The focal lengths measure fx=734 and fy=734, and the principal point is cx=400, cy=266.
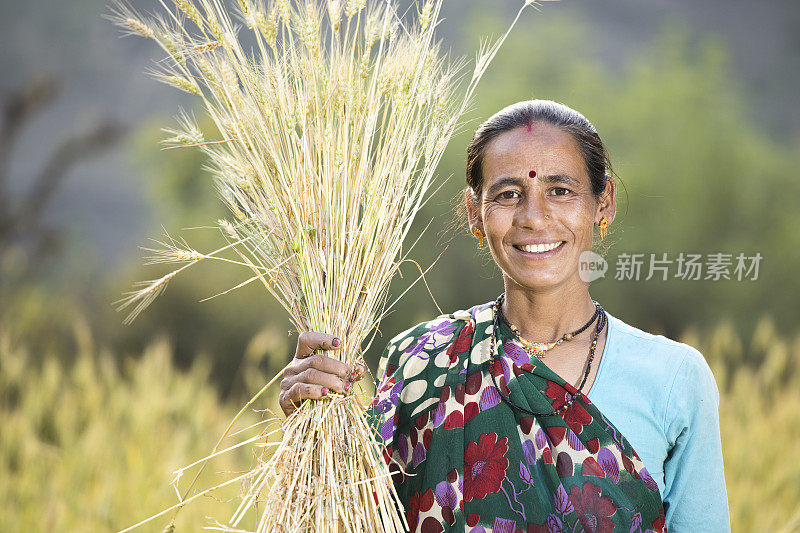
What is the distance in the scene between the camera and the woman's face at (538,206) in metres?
1.51

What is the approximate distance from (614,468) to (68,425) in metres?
2.76

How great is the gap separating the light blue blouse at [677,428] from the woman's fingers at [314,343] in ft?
1.88

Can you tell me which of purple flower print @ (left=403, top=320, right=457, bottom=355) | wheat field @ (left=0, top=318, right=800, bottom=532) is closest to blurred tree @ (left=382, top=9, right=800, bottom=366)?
wheat field @ (left=0, top=318, right=800, bottom=532)

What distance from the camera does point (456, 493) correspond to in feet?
4.84

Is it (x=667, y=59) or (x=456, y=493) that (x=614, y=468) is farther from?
(x=667, y=59)

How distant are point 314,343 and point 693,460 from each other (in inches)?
31.1

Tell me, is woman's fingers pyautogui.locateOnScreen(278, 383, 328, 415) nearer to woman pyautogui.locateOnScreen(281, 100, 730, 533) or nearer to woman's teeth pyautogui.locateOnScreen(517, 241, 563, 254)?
woman pyautogui.locateOnScreen(281, 100, 730, 533)

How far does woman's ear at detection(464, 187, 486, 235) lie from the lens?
168 centimetres

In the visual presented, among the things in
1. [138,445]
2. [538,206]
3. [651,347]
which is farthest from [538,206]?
[138,445]

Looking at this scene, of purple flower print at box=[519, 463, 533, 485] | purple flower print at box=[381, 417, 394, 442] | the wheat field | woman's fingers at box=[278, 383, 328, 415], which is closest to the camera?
woman's fingers at box=[278, 383, 328, 415]

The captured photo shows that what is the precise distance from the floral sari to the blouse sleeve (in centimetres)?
6

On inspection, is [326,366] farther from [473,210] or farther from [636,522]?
[636,522]

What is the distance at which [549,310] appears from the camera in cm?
163

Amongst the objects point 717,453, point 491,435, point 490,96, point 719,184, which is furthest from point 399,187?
point 719,184
